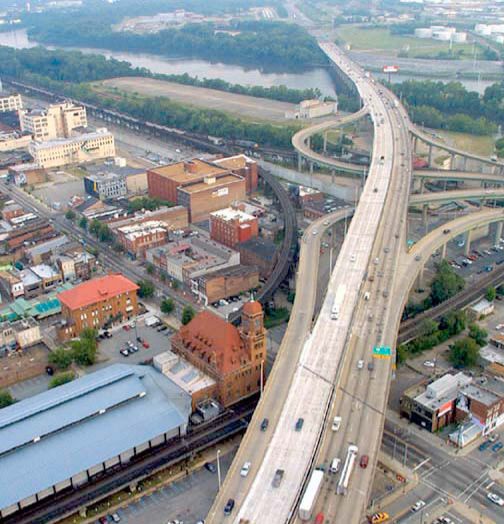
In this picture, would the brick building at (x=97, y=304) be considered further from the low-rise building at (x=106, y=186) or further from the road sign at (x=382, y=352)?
the low-rise building at (x=106, y=186)

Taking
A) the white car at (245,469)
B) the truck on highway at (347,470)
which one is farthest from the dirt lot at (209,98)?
the white car at (245,469)

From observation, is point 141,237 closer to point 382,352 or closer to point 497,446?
point 382,352

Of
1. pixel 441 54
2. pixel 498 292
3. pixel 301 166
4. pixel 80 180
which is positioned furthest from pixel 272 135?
pixel 441 54

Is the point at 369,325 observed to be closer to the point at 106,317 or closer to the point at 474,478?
the point at 474,478

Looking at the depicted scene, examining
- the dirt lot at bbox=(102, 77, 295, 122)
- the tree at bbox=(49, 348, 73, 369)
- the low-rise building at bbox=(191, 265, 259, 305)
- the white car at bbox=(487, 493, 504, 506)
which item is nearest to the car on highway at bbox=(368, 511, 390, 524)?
the white car at bbox=(487, 493, 504, 506)

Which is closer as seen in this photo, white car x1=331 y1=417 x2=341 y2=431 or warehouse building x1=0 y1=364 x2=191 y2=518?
white car x1=331 y1=417 x2=341 y2=431

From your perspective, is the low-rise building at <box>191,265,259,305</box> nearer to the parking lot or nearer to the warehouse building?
the parking lot
